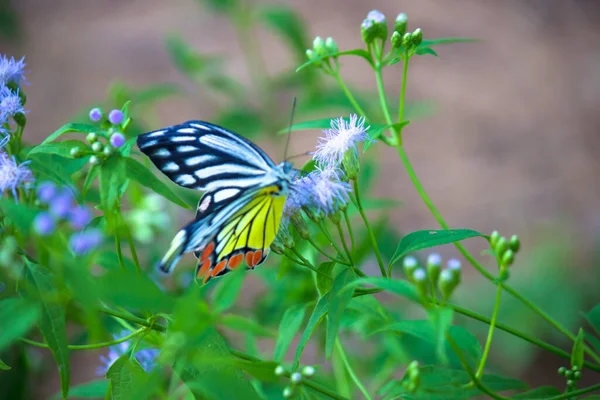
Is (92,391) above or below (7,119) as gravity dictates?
below

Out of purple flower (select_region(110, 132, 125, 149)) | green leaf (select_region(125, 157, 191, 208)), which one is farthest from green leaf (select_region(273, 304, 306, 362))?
purple flower (select_region(110, 132, 125, 149))

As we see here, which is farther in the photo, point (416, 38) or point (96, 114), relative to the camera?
point (416, 38)

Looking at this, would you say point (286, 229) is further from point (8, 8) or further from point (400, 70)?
point (8, 8)

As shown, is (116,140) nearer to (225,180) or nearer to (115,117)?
(115,117)

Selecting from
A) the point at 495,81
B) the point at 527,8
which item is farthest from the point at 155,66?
the point at 527,8

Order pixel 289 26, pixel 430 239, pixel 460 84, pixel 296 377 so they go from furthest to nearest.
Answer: pixel 460 84, pixel 289 26, pixel 430 239, pixel 296 377

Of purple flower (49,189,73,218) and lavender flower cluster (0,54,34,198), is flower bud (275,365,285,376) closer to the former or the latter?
purple flower (49,189,73,218)

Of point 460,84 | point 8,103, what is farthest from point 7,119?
point 460,84

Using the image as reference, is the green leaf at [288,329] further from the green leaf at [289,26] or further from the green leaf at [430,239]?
the green leaf at [289,26]
